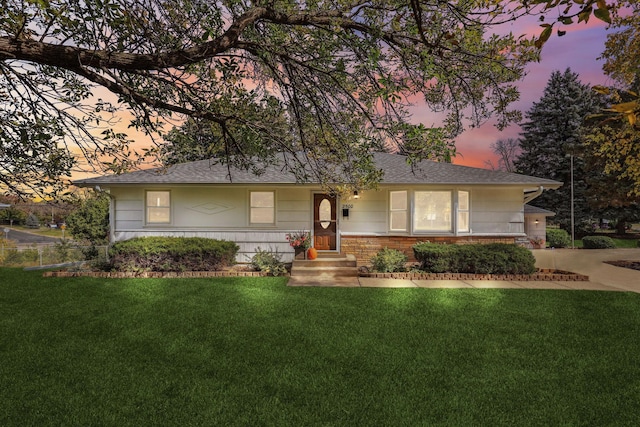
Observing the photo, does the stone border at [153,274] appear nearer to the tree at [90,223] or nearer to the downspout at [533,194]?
the tree at [90,223]

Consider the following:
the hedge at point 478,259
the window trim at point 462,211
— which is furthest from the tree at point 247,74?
the window trim at point 462,211

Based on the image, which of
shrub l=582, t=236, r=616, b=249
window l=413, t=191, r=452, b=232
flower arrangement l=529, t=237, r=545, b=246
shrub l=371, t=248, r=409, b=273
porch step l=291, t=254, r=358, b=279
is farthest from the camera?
flower arrangement l=529, t=237, r=545, b=246

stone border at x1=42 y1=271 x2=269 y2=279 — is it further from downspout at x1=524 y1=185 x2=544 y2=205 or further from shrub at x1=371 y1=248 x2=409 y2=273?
downspout at x1=524 y1=185 x2=544 y2=205

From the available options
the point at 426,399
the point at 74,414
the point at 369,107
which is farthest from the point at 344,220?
the point at 74,414

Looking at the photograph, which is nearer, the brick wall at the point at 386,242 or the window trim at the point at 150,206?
the brick wall at the point at 386,242

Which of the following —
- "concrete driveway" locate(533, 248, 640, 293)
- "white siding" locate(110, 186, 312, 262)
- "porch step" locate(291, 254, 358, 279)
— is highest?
"white siding" locate(110, 186, 312, 262)

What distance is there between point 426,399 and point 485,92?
439 centimetres

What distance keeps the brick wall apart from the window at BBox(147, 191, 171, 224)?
21.0 ft

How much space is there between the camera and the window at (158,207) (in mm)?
12562

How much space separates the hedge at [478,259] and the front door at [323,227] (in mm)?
3377

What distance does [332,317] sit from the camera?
6070mm

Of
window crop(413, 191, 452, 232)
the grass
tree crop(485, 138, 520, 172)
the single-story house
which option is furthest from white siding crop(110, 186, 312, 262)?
tree crop(485, 138, 520, 172)

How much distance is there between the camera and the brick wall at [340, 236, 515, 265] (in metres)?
12.1

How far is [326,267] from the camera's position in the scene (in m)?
10.4
